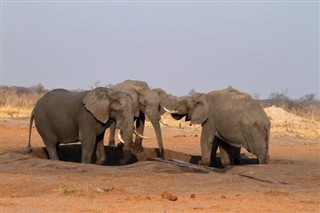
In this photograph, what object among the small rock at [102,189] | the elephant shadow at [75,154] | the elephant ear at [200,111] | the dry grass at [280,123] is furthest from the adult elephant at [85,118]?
the dry grass at [280,123]

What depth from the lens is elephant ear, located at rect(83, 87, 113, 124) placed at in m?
16.1

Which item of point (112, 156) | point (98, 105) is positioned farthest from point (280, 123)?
point (98, 105)

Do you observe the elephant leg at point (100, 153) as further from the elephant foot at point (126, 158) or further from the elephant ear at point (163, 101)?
the elephant ear at point (163, 101)

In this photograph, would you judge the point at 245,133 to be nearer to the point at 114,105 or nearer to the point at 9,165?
the point at 114,105

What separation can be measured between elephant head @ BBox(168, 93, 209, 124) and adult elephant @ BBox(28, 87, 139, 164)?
1650 mm

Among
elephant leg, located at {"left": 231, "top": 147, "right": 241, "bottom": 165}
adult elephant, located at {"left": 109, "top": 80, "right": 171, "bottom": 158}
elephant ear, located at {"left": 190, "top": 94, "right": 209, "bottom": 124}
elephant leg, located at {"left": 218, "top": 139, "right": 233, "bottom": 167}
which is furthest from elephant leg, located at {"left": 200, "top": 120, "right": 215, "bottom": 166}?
adult elephant, located at {"left": 109, "top": 80, "right": 171, "bottom": 158}

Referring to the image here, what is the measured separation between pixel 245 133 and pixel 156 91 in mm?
5204

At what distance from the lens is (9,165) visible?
1508 centimetres

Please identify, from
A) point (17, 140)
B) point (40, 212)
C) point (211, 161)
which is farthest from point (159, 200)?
point (17, 140)

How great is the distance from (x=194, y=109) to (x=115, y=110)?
6.90 feet

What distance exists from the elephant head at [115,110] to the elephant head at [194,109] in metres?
1.66

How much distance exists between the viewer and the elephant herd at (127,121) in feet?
52.1

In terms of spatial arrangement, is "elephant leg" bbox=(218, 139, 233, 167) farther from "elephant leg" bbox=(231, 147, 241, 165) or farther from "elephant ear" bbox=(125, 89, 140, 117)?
"elephant ear" bbox=(125, 89, 140, 117)

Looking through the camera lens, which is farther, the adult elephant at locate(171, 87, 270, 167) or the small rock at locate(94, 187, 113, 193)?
Result: the adult elephant at locate(171, 87, 270, 167)
